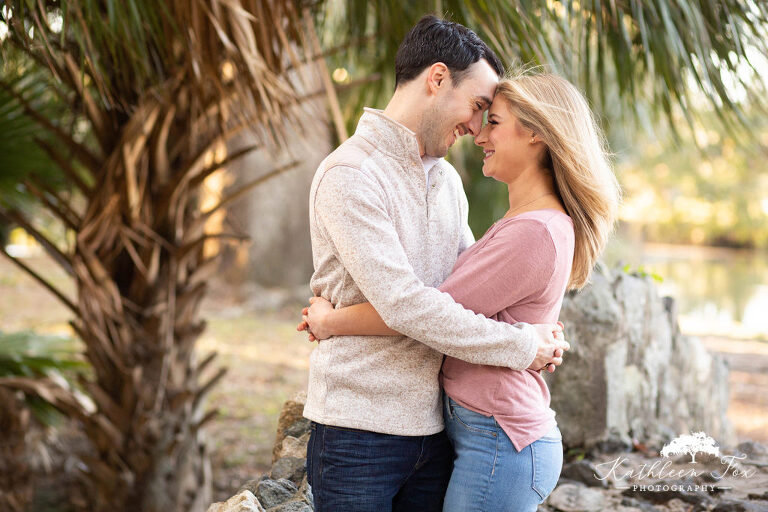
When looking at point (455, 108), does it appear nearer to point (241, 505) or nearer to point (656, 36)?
point (656, 36)

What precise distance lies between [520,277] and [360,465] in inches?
20.1

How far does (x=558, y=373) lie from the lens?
9.82 ft

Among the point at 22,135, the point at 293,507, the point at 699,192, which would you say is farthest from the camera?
the point at 699,192

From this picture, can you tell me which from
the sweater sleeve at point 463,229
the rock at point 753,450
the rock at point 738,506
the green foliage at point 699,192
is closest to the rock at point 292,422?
the sweater sleeve at point 463,229

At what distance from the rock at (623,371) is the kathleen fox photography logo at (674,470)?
196 millimetres

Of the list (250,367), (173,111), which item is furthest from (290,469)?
(250,367)

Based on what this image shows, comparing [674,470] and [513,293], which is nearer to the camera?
[513,293]

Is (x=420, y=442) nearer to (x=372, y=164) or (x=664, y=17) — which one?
(x=372, y=164)

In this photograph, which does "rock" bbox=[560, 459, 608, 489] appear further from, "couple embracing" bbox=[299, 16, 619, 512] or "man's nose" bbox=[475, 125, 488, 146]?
"man's nose" bbox=[475, 125, 488, 146]

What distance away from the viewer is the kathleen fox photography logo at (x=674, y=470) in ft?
8.60

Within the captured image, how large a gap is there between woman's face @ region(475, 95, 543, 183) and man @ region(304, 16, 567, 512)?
0.10 ft

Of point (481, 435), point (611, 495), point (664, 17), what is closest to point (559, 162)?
point (481, 435)

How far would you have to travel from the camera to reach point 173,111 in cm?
284

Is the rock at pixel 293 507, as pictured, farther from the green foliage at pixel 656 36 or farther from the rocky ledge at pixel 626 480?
the green foliage at pixel 656 36
